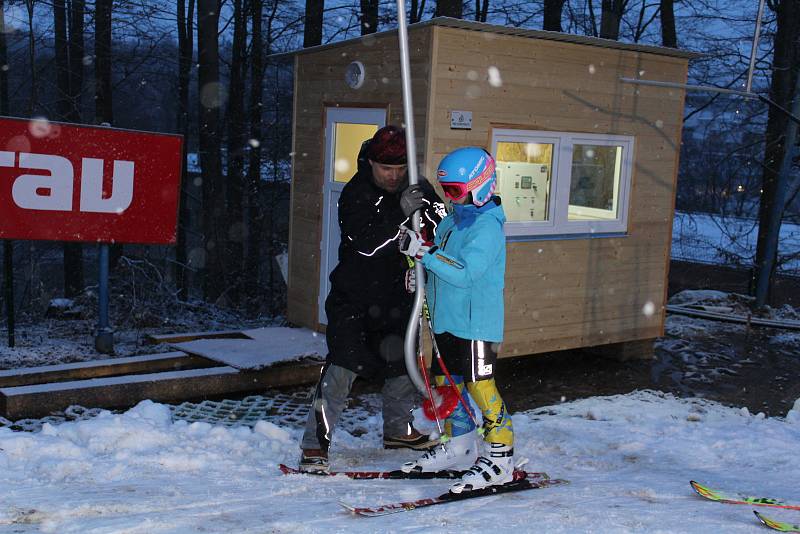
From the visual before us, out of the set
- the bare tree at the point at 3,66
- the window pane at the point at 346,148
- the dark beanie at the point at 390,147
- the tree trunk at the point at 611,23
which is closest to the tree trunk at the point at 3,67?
the bare tree at the point at 3,66

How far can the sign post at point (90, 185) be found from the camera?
715 centimetres

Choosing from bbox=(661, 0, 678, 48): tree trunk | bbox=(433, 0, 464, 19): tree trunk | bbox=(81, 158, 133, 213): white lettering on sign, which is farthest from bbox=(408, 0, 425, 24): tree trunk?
bbox=(81, 158, 133, 213): white lettering on sign

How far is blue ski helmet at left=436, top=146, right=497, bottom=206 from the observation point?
4215 millimetres

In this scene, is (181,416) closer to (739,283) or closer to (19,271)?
(19,271)

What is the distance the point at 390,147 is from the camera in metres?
4.55

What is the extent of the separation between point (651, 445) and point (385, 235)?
8.21 feet

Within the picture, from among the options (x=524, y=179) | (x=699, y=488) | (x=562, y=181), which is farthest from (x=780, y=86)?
(x=699, y=488)

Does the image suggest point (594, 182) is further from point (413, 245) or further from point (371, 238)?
point (413, 245)

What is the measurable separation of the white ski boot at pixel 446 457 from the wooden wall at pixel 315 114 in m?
3.30

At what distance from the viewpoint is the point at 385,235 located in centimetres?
445

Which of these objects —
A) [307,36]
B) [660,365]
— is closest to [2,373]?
[660,365]

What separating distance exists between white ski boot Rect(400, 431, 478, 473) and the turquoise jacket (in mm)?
684

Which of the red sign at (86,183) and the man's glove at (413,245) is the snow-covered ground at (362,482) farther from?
the red sign at (86,183)

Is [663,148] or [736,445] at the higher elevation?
[663,148]
